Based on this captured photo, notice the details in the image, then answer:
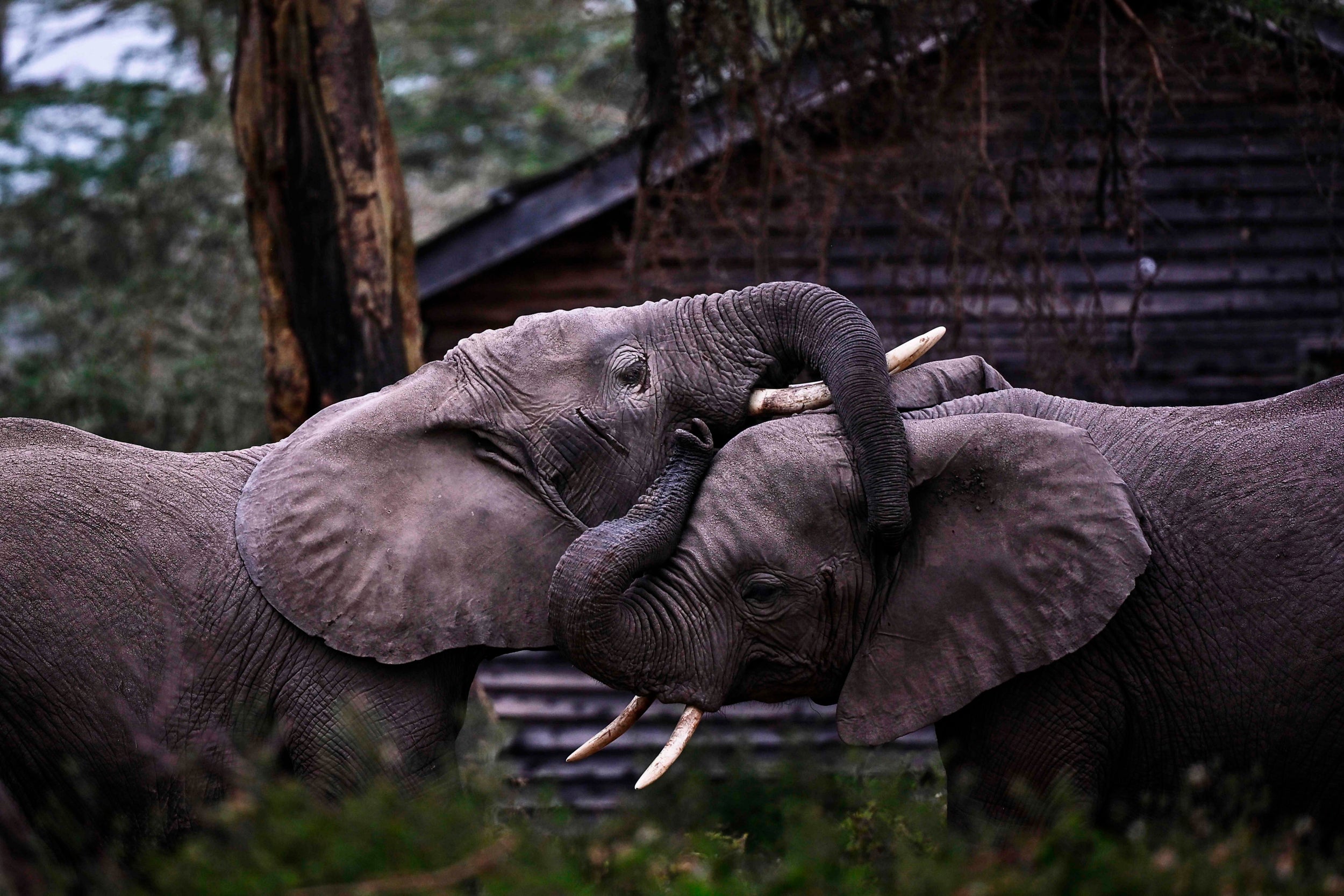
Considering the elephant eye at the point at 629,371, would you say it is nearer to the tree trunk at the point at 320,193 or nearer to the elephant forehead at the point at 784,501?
the elephant forehead at the point at 784,501

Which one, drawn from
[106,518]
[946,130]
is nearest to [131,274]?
[946,130]

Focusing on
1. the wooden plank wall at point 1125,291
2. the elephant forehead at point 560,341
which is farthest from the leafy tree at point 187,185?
the elephant forehead at point 560,341

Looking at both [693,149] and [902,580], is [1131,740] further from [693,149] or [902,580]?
[693,149]

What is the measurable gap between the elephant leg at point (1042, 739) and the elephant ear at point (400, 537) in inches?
52.7

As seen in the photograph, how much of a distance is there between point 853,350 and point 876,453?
33cm

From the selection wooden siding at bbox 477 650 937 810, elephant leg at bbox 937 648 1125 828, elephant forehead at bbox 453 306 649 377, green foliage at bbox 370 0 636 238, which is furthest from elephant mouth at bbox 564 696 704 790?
green foliage at bbox 370 0 636 238

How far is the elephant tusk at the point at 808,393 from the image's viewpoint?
445cm

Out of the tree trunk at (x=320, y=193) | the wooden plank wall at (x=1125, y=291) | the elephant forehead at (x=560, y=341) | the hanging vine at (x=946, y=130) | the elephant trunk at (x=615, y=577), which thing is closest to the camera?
the elephant trunk at (x=615, y=577)

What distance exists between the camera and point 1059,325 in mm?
7695

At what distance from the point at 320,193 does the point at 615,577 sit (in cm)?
329

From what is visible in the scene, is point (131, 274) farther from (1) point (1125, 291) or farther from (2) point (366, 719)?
(2) point (366, 719)

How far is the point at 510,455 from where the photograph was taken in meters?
4.47

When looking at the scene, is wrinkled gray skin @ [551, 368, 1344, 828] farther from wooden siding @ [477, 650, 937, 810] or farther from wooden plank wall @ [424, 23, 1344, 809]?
wooden plank wall @ [424, 23, 1344, 809]

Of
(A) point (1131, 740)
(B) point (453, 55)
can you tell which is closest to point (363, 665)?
(A) point (1131, 740)
